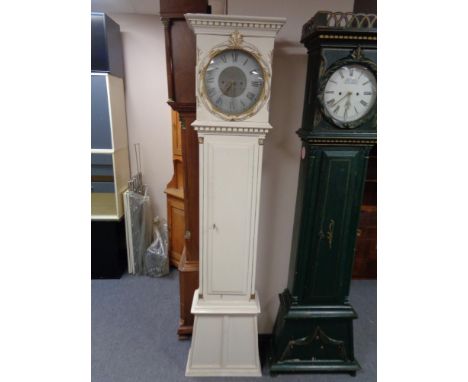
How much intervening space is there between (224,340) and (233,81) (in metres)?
1.46

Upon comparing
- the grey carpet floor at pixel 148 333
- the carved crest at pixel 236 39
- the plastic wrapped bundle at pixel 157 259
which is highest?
the carved crest at pixel 236 39

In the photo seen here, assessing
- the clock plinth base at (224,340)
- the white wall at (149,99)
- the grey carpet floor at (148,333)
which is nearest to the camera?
the clock plinth base at (224,340)

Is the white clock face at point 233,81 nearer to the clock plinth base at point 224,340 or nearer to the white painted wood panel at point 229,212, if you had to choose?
the white painted wood panel at point 229,212

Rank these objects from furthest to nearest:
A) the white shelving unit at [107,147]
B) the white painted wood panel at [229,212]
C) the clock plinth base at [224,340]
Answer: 1. the white shelving unit at [107,147]
2. the clock plinth base at [224,340]
3. the white painted wood panel at [229,212]

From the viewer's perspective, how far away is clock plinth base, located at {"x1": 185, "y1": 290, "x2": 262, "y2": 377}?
5.66 feet

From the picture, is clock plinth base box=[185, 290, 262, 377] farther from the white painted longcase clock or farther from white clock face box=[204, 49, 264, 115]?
white clock face box=[204, 49, 264, 115]

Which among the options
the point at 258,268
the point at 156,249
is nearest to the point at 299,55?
the point at 258,268

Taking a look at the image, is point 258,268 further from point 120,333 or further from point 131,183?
point 131,183

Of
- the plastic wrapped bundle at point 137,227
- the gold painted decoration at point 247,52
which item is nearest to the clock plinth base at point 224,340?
the gold painted decoration at point 247,52

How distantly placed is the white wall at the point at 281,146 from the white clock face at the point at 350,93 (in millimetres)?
267

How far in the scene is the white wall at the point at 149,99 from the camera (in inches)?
110

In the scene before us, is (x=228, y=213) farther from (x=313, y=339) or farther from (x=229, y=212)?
(x=313, y=339)

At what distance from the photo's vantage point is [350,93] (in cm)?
147

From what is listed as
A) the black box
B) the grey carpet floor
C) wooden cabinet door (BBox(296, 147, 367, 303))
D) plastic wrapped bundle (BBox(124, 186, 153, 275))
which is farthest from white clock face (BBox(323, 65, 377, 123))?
plastic wrapped bundle (BBox(124, 186, 153, 275))
